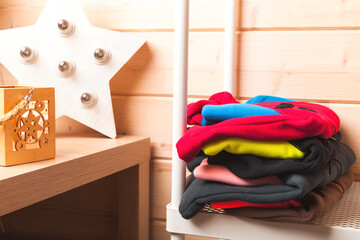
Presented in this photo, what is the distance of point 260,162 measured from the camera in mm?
601

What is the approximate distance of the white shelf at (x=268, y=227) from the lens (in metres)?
0.61

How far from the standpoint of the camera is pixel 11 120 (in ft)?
2.43

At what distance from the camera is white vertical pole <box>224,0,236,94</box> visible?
0.97m

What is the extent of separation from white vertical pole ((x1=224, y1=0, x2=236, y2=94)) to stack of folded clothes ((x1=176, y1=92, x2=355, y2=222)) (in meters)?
0.35

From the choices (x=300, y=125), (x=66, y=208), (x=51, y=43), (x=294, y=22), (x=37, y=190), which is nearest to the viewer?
(x=300, y=125)

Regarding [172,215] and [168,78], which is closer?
[172,215]

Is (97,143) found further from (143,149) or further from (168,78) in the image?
(168,78)

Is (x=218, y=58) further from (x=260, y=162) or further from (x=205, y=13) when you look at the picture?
(x=260, y=162)

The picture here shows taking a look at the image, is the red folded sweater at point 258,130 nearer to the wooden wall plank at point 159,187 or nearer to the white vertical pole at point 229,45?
the white vertical pole at point 229,45

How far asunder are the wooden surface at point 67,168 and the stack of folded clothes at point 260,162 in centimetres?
25

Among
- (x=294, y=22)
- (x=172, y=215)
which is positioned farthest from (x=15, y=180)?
(x=294, y=22)

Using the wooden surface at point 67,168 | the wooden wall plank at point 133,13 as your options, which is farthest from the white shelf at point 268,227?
the wooden wall plank at point 133,13

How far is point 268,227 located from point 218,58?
0.52 meters

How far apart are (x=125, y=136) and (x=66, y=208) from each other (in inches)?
11.5
